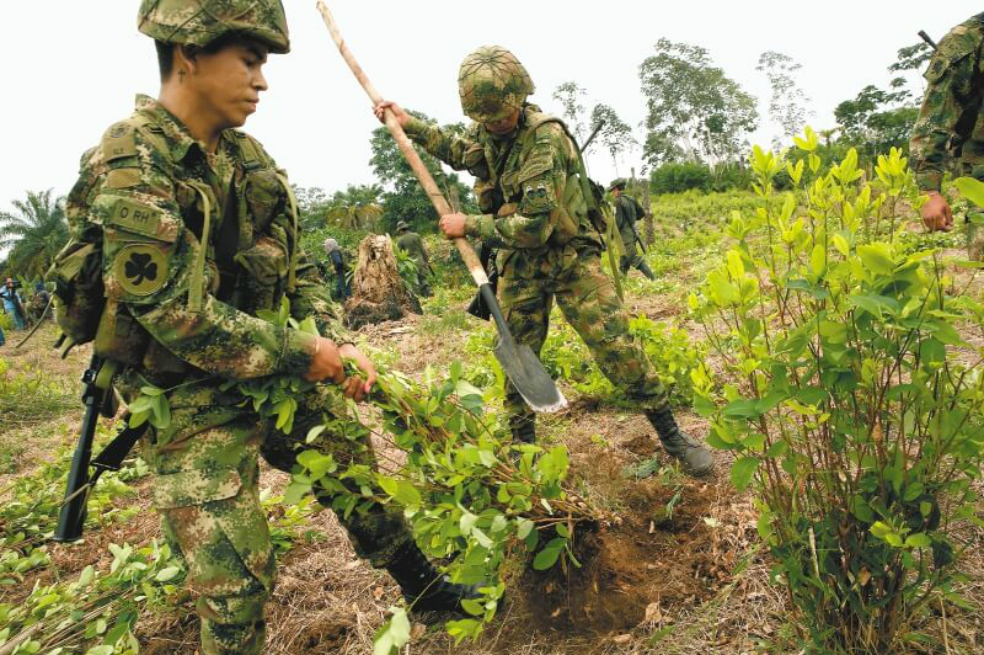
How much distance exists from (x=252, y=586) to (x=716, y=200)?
26.1m

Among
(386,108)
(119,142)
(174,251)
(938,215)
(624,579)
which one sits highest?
(386,108)

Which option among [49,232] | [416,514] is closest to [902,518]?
[416,514]

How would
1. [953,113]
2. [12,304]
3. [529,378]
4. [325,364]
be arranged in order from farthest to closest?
[12,304] < [953,113] < [529,378] < [325,364]

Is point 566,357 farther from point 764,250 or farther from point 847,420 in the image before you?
point 847,420

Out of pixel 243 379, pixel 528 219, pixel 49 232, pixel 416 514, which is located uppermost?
pixel 49 232

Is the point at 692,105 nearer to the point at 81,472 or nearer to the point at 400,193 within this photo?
the point at 400,193

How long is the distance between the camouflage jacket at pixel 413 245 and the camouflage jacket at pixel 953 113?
988cm

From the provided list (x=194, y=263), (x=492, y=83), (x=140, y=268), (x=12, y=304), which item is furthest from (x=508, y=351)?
(x=12, y=304)

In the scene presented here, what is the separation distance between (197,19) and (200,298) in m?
0.75

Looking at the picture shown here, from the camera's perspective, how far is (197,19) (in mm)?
1565

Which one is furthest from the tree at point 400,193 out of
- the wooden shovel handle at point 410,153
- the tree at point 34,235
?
the wooden shovel handle at point 410,153

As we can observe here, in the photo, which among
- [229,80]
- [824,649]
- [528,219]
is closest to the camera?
[824,649]

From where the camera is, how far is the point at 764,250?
1.70 m

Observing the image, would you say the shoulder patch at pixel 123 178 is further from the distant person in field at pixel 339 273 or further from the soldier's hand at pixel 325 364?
the distant person in field at pixel 339 273
